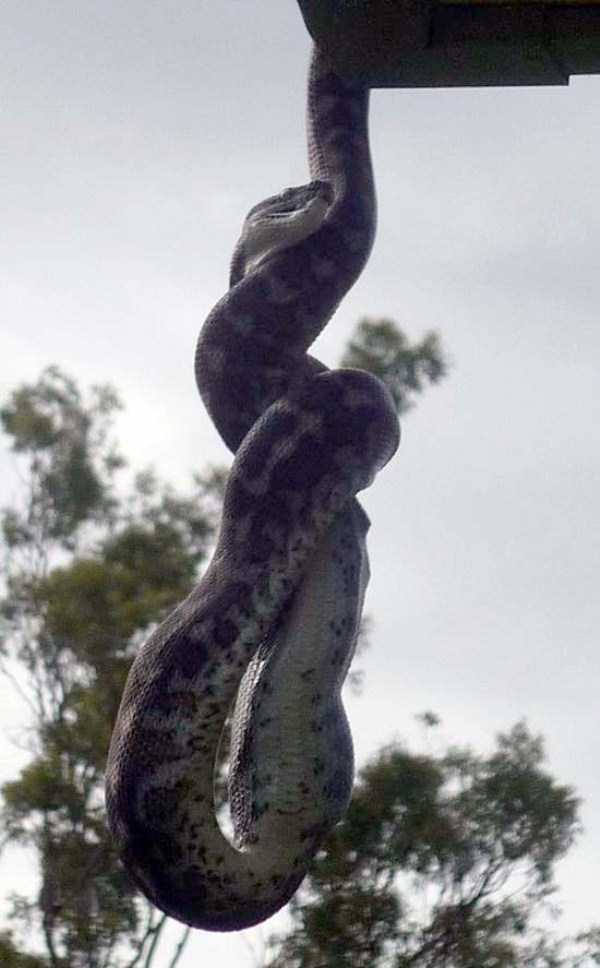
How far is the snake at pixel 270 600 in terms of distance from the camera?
272 centimetres

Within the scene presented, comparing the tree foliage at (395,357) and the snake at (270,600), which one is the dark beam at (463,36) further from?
the tree foliage at (395,357)

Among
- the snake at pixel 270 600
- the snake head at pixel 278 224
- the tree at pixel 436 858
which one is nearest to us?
the snake at pixel 270 600

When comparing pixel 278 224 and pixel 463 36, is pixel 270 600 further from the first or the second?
pixel 463 36

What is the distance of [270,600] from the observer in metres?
2.92

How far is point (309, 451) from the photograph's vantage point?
120 inches

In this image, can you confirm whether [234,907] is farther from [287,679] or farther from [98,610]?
[98,610]

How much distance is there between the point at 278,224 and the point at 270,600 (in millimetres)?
786

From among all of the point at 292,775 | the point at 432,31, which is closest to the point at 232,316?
the point at 432,31

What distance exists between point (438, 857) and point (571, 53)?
38.1 feet

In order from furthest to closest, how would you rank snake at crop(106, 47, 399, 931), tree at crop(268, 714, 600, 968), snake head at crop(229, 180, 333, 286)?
1. tree at crop(268, 714, 600, 968)
2. snake head at crop(229, 180, 333, 286)
3. snake at crop(106, 47, 399, 931)

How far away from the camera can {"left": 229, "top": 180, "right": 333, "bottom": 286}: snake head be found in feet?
11.0

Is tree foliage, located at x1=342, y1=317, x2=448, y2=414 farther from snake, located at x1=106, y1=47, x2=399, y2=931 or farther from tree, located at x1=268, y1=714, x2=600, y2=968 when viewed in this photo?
snake, located at x1=106, y1=47, x2=399, y2=931

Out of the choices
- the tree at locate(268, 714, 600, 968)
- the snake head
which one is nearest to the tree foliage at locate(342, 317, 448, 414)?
the tree at locate(268, 714, 600, 968)

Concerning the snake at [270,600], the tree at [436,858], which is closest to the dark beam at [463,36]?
the snake at [270,600]
